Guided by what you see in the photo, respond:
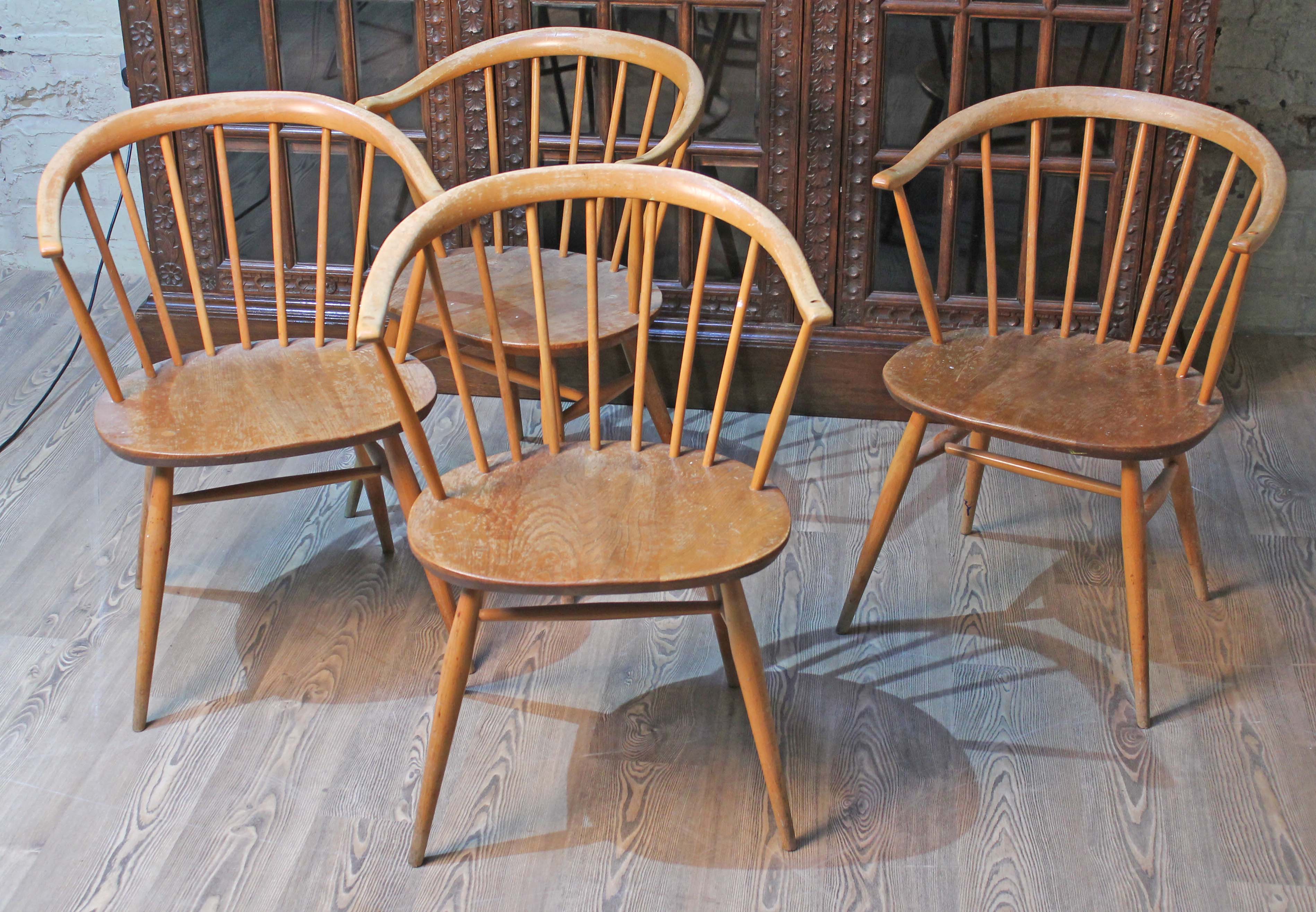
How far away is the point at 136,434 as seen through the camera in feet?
6.04

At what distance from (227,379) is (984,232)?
153 centimetres

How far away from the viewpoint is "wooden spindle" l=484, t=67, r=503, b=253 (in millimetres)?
2385

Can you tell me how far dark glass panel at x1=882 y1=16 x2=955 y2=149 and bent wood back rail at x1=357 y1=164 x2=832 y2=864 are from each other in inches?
37.4

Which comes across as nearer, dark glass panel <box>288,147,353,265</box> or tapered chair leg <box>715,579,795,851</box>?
tapered chair leg <box>715,579,795,851</box>

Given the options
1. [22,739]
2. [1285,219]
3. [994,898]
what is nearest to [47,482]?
[22,739]

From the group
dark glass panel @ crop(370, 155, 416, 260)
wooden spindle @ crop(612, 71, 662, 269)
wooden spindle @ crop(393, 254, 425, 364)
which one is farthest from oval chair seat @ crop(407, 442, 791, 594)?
dark glass panel @ crop(370, 155, 416, 260)

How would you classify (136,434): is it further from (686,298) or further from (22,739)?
(686,298)

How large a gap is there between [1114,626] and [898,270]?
92 cm

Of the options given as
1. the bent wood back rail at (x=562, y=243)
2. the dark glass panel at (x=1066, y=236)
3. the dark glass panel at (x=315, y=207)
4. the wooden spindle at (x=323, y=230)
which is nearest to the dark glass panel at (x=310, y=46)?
the dark glass panel at (x=315, y=207)

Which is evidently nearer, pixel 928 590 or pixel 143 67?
pixel 928 590

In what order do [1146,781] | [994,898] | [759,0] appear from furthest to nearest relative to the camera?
[759,0] → [1146,781] → [994,898]

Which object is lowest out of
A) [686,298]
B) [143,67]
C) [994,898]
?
[994,898]

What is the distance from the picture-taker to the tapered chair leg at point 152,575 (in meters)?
1.88

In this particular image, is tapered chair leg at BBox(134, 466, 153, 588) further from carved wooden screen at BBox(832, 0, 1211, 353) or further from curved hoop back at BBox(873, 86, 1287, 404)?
carved wooden screen at BBox(832, 0, 1211, 353)
